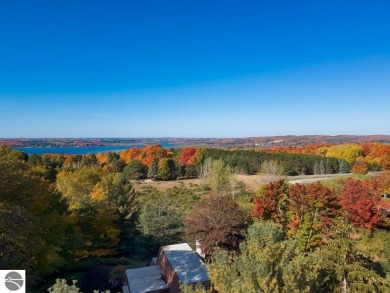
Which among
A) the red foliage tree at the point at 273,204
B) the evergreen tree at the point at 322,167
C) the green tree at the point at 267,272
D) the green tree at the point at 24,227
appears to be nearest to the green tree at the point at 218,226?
the red foliage tree at the point at 273,204

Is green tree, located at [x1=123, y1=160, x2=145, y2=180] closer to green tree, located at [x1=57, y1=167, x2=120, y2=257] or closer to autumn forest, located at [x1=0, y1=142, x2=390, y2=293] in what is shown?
autumn forest, located at [x1=0, y1=142, x2=390, y2=293]

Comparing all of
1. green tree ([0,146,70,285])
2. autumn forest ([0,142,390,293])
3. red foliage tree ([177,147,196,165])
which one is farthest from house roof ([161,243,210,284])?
red foliage tree ([177,147,196,165])

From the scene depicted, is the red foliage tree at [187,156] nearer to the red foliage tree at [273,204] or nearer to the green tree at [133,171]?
the green tree at [133,171]

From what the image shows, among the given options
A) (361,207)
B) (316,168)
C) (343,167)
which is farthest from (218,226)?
(343,167)

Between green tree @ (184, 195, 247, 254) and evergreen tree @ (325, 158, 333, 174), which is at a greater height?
green tree @ (184, 195, 247, 254)

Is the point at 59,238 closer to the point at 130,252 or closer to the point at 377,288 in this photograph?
the point at 130,252

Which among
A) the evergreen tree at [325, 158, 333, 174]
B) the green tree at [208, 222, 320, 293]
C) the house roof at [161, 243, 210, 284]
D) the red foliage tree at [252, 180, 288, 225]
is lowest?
the evergreen tree at [325, 158, 333, 174]
